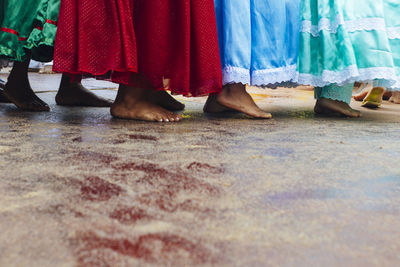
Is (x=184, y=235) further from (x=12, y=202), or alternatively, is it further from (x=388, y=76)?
(x=388, y=76)

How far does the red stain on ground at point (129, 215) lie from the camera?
49cm

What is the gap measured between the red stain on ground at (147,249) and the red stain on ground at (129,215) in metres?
0.05

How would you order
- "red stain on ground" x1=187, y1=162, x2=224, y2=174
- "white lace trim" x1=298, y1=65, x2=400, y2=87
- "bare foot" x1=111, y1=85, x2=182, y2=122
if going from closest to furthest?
"red stain on ground" x1=187, y1=162, x2=224, y2=174 < "bare foot" x1=111, y1=85, x2=182, y2=122 < "white lace trim" x1=298, y1=65, x2=400, y2=87

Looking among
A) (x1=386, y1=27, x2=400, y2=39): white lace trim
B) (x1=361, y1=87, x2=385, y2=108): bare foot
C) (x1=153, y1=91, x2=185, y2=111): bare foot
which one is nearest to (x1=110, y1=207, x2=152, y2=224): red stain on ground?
(x1=153, y1=91, x2=185, y2=111): bare foot

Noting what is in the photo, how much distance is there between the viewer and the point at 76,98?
6.85ft

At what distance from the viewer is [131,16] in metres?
1.37

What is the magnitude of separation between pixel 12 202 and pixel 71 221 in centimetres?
12

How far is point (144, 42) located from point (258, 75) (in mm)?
518

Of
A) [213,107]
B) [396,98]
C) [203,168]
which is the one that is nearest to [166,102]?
[213,107]

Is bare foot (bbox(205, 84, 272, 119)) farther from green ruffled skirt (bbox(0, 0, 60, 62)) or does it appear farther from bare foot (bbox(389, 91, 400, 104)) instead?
bare foot (bbox(389, 91, 400, 104))

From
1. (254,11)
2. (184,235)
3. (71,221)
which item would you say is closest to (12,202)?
(71,221)

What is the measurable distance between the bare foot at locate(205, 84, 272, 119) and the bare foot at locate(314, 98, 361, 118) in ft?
1.29

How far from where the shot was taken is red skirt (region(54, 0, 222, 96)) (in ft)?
4.36

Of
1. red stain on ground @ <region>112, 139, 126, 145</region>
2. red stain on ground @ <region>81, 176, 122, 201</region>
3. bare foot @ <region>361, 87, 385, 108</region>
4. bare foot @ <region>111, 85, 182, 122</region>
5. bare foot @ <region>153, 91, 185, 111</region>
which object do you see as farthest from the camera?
bare foot @ <region>361, 87, 385, 108</region>
